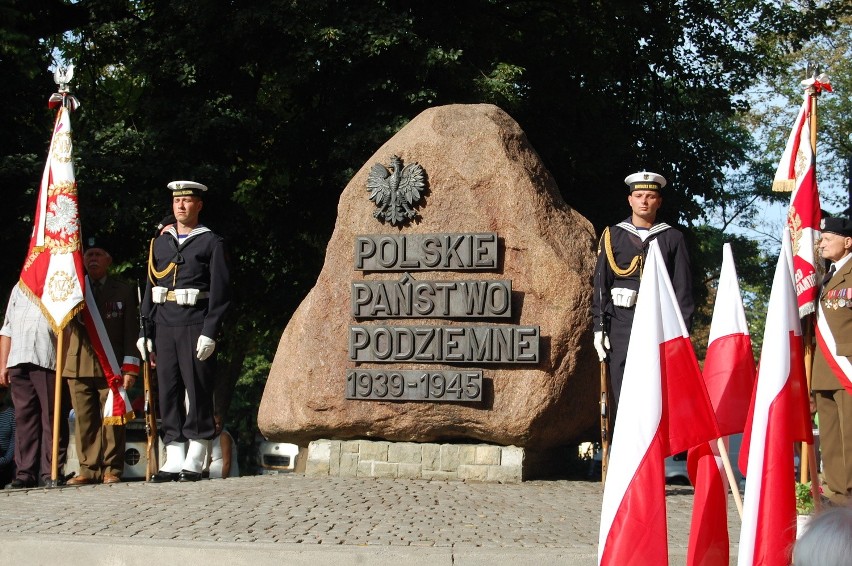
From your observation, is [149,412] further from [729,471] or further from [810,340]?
[729,471]

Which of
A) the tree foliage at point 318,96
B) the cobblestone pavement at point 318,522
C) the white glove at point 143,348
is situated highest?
the tree foliage at point 318,96

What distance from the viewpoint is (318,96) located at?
623 inches

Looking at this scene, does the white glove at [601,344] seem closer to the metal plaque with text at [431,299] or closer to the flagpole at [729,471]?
the metal plaque with text at [431,299]

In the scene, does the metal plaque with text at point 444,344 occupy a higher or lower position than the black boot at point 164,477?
higher

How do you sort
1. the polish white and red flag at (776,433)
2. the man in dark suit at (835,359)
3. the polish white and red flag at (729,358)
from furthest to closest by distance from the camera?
the man in dark suit at (835,359)
the polish white and red flag at (729,358)
the polish white and red flag at (776,433)

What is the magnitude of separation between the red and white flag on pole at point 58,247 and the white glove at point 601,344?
390cm

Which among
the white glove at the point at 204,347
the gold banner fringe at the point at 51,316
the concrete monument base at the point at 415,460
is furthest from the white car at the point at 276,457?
the white glove at the point at 204,347

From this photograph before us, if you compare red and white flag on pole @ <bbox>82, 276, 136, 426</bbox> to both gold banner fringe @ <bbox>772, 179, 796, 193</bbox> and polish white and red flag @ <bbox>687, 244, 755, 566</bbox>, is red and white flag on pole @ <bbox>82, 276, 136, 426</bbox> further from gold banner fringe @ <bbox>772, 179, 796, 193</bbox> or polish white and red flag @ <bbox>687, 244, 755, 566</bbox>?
gold banner fringe @ <bbox>772, 179, 796, 193</bbox>

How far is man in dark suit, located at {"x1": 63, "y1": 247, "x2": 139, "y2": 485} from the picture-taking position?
28.8 ft

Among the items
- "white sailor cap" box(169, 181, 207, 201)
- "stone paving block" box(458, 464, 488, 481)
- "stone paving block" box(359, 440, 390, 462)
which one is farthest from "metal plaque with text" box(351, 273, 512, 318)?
"white sailor cap" box(169, 181, 207, 201)

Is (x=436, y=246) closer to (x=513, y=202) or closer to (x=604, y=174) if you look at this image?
(x=513, y=202)

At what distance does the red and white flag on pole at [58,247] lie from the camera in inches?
344

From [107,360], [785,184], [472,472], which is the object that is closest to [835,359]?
[785,184]

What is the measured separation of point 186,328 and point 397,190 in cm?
192
